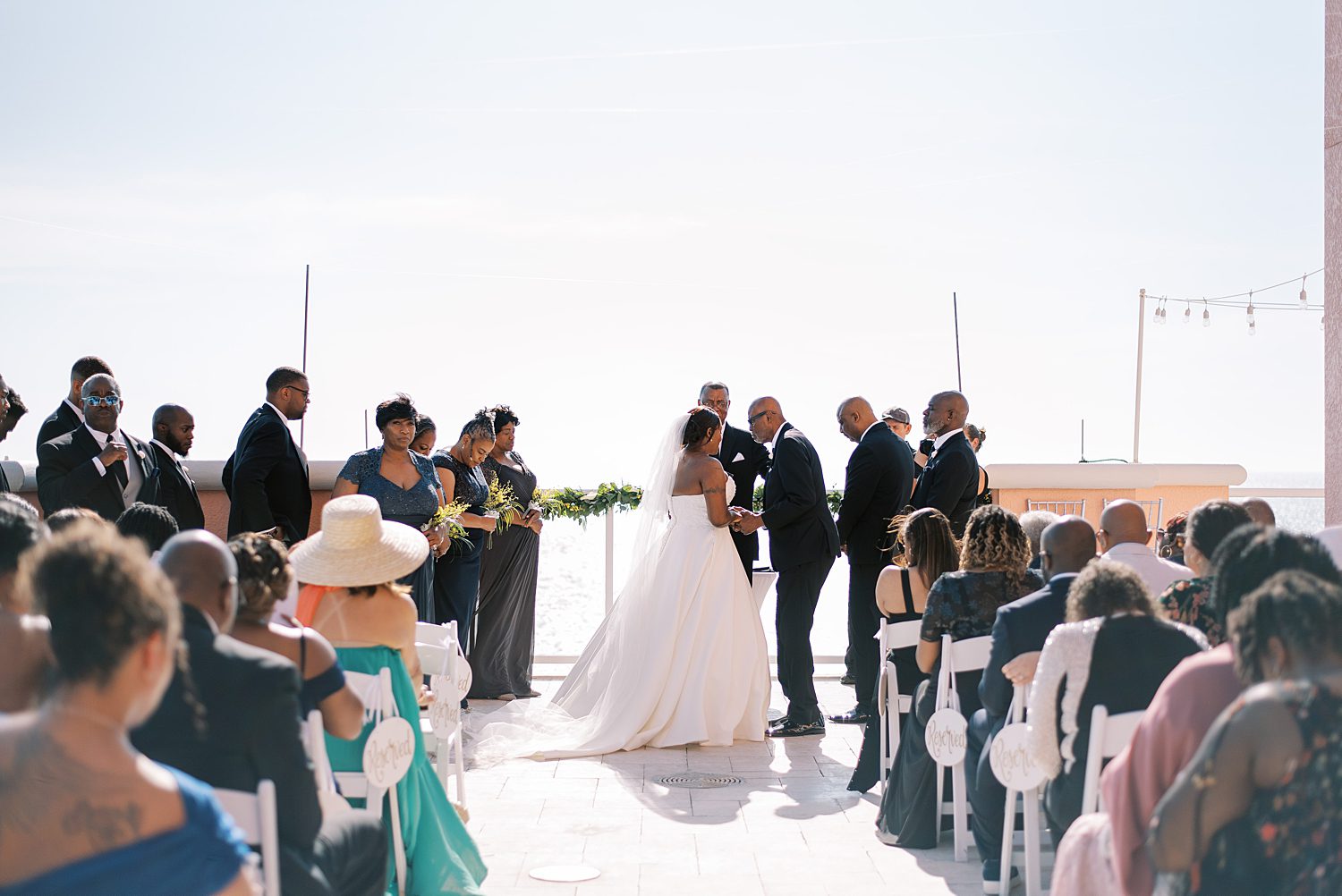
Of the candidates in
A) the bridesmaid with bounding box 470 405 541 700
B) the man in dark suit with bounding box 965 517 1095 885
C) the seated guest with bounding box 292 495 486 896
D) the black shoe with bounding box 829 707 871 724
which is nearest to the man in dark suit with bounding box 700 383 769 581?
the black shoe with bounding box 829 707 871 724

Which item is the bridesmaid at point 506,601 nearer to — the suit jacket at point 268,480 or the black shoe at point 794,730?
the suit jacket at point 268,480

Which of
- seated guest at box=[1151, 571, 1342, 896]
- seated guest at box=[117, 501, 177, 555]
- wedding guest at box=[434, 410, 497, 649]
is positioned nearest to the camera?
seated guest at box=[1151, 571, 1342, 896]

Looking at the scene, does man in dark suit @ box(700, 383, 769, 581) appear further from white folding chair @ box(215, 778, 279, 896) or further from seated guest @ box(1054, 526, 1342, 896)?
white folding chair @ box(215, 778, 279, 896)

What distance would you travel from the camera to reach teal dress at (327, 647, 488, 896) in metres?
4.05

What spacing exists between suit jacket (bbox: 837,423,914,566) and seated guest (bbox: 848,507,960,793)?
6.89 feet

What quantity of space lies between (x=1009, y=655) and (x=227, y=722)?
98.2 inches

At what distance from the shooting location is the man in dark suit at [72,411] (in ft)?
20.4

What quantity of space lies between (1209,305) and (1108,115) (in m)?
6.71

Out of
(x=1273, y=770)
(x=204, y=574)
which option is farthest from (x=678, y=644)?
(x=1273, y=770)

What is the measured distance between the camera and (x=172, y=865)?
1984mm

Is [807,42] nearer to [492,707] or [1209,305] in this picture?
[492,707]

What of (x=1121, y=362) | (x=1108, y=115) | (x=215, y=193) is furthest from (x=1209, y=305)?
(x=215, y=193)

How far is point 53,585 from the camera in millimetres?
1955

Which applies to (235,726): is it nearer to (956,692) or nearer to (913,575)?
(956,692)
